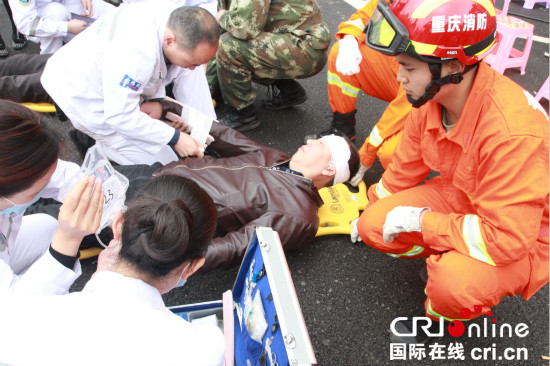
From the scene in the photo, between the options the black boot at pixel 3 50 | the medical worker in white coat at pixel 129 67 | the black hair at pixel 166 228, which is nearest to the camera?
the black hair at pixel 166 228

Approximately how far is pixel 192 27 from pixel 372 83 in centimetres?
141

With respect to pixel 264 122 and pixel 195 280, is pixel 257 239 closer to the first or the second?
pixel 195 280

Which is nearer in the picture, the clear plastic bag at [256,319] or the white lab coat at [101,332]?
the white lab coat at [101,332]

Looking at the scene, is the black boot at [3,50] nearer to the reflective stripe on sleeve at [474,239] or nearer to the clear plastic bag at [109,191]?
the clear plastic bag at [109,191]

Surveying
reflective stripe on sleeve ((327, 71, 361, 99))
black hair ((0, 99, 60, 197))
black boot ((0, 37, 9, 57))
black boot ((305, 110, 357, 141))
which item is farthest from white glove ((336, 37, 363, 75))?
black boot ((0, 37, 9, 57))

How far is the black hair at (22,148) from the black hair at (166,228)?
0.40m

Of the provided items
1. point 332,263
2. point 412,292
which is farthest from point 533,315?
point 332,263

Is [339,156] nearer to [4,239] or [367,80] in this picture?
[367,80]

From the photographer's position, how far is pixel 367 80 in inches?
120

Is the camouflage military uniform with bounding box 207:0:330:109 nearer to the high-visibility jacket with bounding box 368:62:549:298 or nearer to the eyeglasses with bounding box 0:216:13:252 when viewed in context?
the high-visibility jacket with bounding box 368:62:549:298

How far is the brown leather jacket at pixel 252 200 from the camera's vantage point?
2275mm

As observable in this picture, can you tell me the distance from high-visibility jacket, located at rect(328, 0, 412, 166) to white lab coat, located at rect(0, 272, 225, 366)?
2.11 m

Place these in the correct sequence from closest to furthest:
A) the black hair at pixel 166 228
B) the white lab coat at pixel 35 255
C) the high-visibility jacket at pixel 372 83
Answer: the black hair at pixel 166 228, the white lab coat at pixel 35 255, the high-visibility jacket at pixel 372 83

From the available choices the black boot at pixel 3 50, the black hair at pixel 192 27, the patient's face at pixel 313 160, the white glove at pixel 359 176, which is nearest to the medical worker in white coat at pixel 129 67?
the black hair at pixel 192 27
